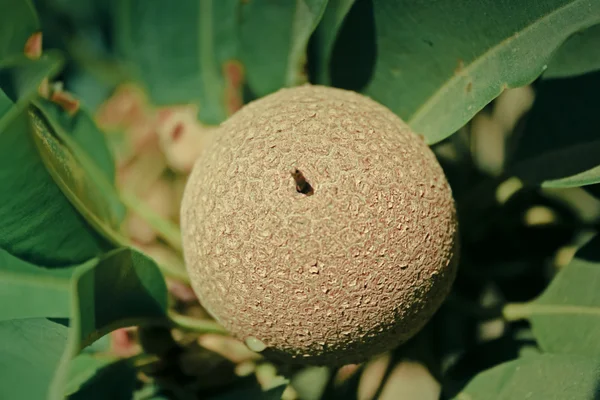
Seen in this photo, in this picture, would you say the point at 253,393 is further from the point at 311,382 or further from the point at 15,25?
the point at 15,25

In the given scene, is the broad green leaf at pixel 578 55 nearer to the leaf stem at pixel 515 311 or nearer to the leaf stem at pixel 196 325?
the leaf stem at pixel 515 311

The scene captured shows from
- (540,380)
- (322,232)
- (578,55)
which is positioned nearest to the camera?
(322,232)

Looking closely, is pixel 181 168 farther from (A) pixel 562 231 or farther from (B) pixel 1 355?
(A) pixel 562 231

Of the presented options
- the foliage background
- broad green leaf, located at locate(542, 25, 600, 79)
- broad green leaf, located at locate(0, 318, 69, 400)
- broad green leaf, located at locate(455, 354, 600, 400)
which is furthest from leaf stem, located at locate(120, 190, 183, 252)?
broad green leaf, located at locate(542, 25, 600, 79)

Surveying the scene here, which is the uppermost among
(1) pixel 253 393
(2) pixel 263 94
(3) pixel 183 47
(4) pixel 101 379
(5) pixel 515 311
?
(3) pixel 183 47

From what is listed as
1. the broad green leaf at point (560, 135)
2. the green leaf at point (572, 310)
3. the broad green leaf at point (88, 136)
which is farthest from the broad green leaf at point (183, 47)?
the green leaf at point (572, 310)

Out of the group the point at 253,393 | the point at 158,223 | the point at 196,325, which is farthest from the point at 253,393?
the point at 158,223

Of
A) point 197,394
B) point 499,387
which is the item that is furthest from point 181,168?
point 499,387

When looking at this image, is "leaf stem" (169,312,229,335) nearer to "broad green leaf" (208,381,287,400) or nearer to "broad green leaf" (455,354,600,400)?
"broad green leaf" (208,381,287,400)
